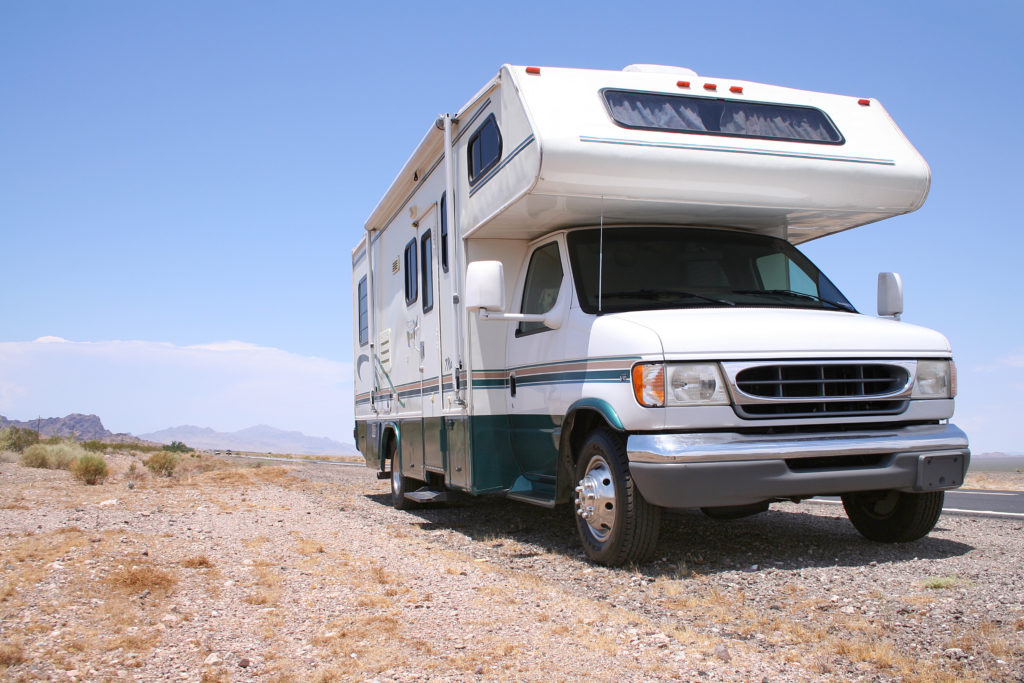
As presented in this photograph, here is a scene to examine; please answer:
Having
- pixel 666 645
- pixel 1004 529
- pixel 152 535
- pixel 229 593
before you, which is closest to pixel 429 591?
pixel 229 593

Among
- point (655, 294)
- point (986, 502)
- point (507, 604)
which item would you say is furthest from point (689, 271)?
point (986, 502)

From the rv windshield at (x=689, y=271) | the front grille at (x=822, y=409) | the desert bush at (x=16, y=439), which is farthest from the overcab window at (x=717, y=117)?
the desert bush at (x=16, y=439)

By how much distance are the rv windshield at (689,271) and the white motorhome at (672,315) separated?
0.7 inches

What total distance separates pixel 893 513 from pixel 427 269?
15.7 feet

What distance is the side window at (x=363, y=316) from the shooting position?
12047 mm

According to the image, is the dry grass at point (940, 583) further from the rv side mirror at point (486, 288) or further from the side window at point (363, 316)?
the side window at point (363, 316)

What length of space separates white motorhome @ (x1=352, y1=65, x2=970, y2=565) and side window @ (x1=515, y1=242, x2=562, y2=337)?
0.02m

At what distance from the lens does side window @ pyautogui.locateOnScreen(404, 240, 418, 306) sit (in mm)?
9570

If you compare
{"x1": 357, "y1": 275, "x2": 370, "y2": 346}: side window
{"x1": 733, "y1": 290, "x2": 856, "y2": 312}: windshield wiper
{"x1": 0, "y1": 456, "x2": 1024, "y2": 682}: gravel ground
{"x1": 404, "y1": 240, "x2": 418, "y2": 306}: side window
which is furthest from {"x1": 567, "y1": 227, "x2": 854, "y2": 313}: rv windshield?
{"x1": 357, "y1": 275, "x2": 370, "y2": 346}: side window

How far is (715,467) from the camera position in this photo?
5418 millimetres

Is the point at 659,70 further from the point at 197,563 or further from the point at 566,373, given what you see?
the point at 197,563

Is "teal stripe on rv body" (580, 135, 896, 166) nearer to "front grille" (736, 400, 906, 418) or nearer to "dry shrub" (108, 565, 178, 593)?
"front grille" (736, 400, 906, 418)

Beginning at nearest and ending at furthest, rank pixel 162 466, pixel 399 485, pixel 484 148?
pixel 484 148, pixel 399 485, pixel 162 466

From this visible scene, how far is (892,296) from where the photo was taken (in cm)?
710
